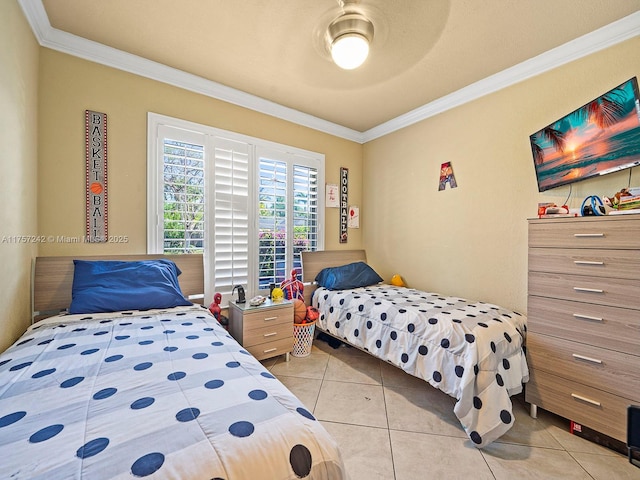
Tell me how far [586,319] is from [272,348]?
2235mm

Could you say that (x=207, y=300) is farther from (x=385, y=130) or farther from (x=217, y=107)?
(x=385, y=130)

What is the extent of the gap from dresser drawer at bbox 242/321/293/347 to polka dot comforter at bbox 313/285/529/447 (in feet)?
1.72

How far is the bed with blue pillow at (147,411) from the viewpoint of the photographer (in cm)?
64

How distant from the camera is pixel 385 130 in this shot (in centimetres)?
341

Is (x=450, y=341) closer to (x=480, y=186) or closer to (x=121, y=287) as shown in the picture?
(x=480, y=186)

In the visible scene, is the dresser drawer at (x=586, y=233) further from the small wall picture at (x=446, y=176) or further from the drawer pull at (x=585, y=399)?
the small wall picture at (x=446, y=176)

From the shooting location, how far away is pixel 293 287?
115 inches

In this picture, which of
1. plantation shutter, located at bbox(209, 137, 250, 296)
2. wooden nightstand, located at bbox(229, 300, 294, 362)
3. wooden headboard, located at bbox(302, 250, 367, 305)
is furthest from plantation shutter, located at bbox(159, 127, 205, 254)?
wooden headboard, located at bbox(302, 250, 367, 305)

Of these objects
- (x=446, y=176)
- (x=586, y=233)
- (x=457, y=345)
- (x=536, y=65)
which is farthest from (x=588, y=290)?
(x=536, y=65)

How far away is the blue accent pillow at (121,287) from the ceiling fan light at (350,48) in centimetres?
200

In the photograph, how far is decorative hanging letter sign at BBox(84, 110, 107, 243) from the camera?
6.72 feet

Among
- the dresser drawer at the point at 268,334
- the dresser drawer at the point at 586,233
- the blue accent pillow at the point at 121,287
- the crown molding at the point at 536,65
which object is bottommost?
the dresser drawer at the point at 268,334

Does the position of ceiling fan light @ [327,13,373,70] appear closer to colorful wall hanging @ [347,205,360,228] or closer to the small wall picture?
the small wall picture

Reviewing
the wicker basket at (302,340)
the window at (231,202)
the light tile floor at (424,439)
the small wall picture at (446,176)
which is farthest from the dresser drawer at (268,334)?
the small wall picture at (446,176)
